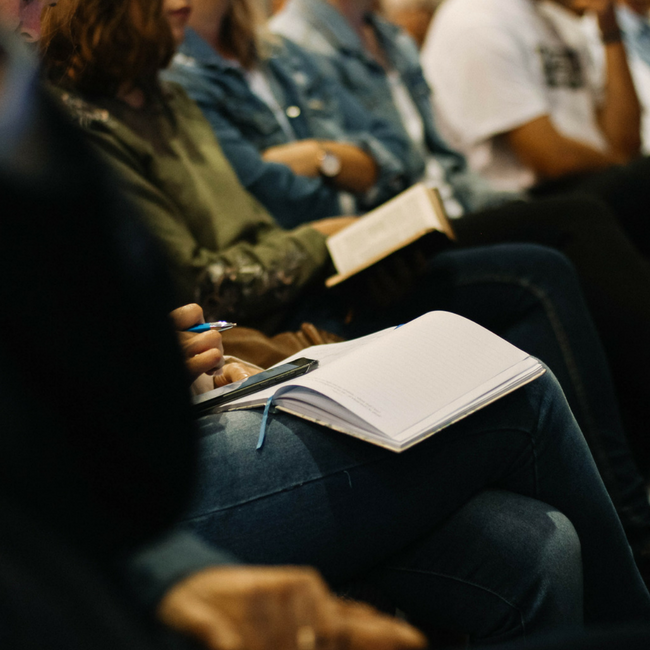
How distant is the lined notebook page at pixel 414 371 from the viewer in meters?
0.56

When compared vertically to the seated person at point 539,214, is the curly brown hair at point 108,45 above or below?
above

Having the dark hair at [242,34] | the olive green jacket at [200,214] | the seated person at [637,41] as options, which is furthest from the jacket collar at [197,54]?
the seated person at [637,41]

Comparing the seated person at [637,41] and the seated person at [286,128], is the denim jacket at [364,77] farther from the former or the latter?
the seated person at [637,41]

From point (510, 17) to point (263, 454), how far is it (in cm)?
163

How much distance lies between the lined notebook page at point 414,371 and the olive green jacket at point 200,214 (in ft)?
1.14

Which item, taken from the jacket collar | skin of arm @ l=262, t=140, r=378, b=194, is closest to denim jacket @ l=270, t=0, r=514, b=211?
skin of arm @ l=262, t=140, r=378, b=194

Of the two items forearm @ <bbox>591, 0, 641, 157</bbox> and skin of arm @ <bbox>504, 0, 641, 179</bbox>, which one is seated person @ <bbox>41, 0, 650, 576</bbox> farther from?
forearm @ <bbox>591, 0, 641, 157</bbox>

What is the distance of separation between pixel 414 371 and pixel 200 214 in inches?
22.4

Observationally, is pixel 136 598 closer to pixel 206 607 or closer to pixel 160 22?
pixel 206 607

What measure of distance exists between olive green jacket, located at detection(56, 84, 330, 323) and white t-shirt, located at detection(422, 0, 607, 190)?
88 centimetres

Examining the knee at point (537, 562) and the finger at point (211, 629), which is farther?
the knee at point (537, 562)

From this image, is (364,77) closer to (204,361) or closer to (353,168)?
(353,168)

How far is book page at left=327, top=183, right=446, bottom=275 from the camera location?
0.98m

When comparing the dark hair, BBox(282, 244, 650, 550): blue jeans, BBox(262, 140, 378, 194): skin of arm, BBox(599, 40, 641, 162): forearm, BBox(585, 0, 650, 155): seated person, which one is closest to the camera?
BBox(282, 244, 650, 550): blue jeans
